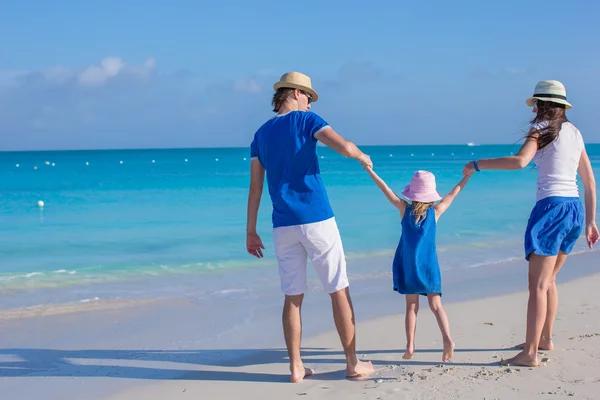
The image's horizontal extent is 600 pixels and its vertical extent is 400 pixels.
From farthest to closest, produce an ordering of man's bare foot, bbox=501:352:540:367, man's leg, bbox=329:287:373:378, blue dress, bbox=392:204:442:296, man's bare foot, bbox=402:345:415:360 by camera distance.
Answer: man's bare foot, bbox=402:345:415:360 < blue dress, bbox=392:204:442:296 < man's bare foot, bbox=501:352:540:367 < man's leg, bbox=329:287:373:378

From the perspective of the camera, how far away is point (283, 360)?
14.8ft

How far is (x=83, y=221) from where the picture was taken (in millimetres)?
15883

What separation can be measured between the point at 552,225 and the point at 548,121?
63 centimetres

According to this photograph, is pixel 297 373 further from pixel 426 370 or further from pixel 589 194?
pixel 589 194

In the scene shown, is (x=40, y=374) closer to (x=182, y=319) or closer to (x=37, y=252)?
(x=182, y=319)

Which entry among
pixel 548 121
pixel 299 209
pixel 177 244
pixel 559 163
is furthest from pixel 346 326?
pixel 177 244

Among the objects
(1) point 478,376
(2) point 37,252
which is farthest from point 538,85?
(2) point 37,252

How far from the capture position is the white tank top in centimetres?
397

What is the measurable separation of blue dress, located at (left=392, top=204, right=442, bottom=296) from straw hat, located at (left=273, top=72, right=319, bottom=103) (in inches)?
41.0

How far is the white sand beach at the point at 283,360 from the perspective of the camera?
12.5ft

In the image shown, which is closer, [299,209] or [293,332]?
[299,209]

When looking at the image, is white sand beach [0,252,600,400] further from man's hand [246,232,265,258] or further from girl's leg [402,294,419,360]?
man's hand [246,232,265,258]

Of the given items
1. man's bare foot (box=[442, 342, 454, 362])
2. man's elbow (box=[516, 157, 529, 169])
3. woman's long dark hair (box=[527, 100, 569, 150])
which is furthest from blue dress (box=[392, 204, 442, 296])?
woman's long dark hair (box=[527, 100, 569, 150])

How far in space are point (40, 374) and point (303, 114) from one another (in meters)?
2.45
